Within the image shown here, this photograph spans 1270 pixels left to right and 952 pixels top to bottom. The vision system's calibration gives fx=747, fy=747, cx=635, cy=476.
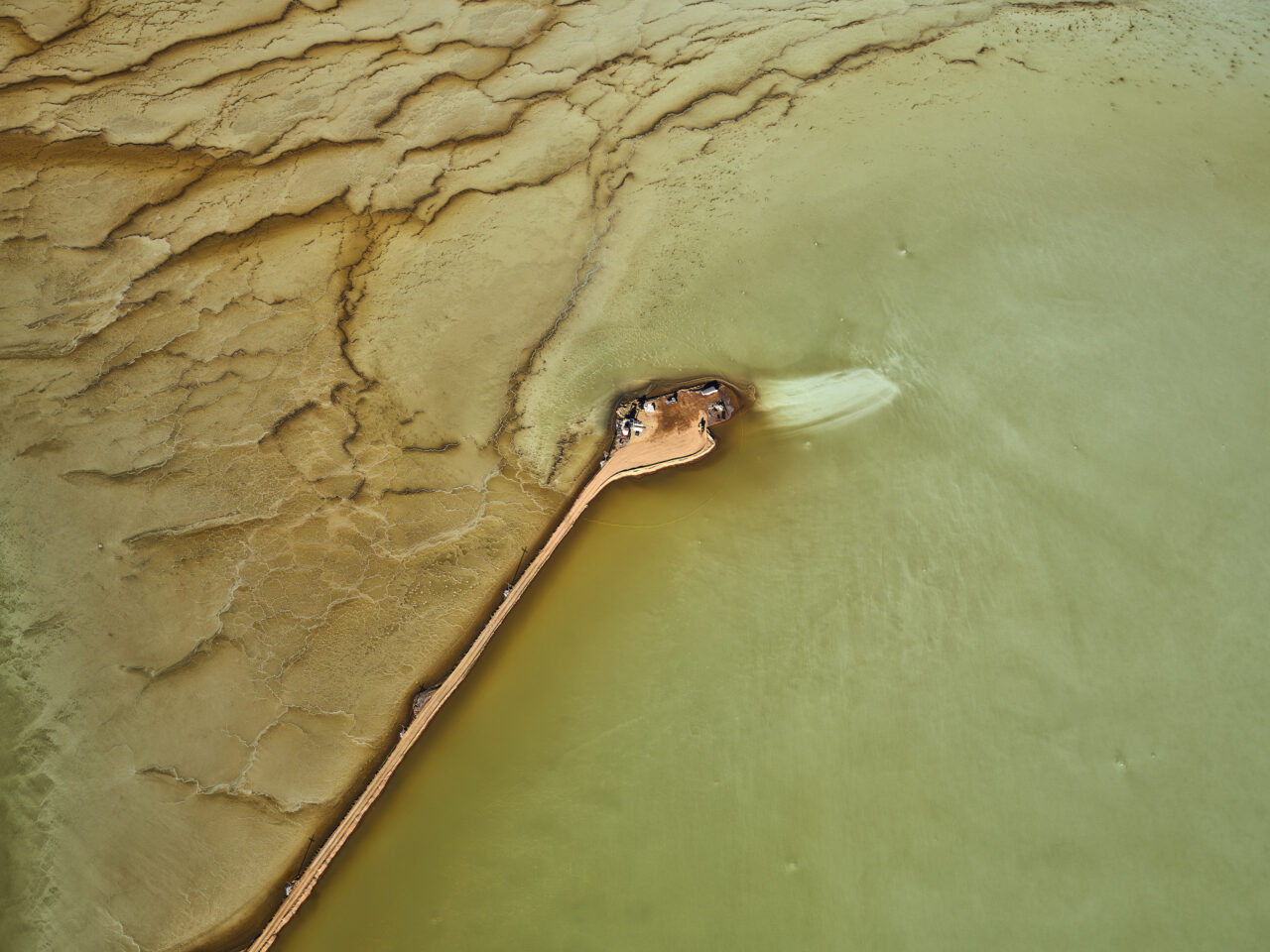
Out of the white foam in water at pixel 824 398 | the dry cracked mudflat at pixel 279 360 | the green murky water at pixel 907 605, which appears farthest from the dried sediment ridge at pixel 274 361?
the white foam in water at pixel 824 398

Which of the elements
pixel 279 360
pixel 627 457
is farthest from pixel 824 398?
pixel 279 360

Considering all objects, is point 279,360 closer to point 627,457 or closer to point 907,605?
point 627,457

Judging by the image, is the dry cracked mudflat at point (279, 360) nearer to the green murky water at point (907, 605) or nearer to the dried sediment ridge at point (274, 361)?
the dried sediment ridge at point (274, 361)

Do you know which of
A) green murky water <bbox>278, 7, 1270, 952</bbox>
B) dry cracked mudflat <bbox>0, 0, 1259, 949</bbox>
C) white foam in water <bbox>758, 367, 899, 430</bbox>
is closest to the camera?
green murky water <bbox>278, 7, 1270, 952</bbox>

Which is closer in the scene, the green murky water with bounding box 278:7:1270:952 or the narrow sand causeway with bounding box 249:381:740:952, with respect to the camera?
the green murky water with bounding box 278:7:1270:952

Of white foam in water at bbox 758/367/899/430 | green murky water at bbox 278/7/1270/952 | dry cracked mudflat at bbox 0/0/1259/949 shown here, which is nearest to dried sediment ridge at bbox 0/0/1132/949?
dry cracked mudflat at bbox 0/0/1259/949

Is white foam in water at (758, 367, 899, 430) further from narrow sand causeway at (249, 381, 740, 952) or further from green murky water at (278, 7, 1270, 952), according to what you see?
narrow sand causeway at (249, 381, 740, 952)
